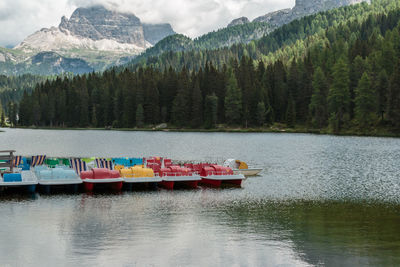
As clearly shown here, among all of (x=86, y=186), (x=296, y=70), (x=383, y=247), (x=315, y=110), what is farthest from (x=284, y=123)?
(x=383, y=247)

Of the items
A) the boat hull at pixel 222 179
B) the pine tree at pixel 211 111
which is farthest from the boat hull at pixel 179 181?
the pine tree at pixel 211 111

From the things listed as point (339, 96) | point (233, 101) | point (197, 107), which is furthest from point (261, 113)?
point (339, 96)

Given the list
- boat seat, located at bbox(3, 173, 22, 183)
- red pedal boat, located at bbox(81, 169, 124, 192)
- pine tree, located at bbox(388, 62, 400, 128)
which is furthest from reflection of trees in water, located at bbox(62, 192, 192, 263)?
pine tree, located at bbox(388, 62, 400, 128)

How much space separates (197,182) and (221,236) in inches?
952

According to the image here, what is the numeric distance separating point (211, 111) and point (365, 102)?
6718cm

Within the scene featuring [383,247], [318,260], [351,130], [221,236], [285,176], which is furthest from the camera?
[351,130]

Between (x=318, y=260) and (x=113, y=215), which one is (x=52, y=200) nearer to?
(x=113, y=215)

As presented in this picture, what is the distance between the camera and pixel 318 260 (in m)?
24.3

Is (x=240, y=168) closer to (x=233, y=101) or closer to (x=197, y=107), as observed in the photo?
(x=233, y=101)

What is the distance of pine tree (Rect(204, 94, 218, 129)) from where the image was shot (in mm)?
186125

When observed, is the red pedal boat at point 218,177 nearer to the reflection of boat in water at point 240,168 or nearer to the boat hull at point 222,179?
the boat hull at point 222,179

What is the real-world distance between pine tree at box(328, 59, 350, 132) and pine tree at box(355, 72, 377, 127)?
6.91 m

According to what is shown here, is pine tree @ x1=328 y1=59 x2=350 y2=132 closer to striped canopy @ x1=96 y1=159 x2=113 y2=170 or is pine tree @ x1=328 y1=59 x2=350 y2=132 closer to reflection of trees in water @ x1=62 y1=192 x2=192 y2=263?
striped canopy @ x1=96 y1=159 x2=113 y2=170

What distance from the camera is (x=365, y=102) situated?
145500mm
